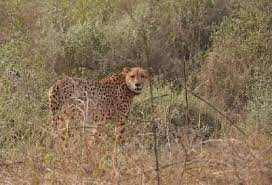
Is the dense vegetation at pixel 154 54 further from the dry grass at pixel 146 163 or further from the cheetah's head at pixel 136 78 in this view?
the dry grass at pixel 146 163

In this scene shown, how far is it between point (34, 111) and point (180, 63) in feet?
10.5

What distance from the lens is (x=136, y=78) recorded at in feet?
31.5

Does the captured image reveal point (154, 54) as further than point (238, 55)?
Yes

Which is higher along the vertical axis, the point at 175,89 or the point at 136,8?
the point at 136,8

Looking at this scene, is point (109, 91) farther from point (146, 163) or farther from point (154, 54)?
point (146, 163)

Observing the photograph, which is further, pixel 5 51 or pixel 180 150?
pixel 5 51

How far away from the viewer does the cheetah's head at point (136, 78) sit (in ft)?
→ 31.4

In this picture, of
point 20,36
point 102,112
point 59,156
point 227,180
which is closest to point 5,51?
point 20,36

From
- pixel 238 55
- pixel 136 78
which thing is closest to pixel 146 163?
pixel 136 78

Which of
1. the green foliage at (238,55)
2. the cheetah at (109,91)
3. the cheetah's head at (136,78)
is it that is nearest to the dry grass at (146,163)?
the cheetah at (109,91)

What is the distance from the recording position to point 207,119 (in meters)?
9.47

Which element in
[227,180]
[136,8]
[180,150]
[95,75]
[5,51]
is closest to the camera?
[227,180]

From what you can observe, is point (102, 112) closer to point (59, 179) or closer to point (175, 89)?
point (175, 89)

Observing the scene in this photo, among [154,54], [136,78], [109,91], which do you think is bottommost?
[109,91]
